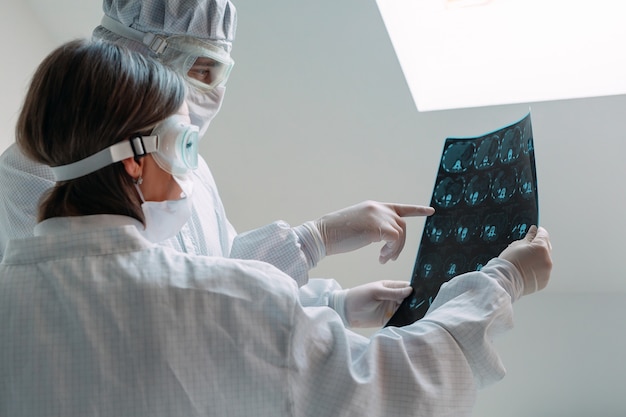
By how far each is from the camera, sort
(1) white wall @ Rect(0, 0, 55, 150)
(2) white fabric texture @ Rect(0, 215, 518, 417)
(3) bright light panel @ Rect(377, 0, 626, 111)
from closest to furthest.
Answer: (2) white fabric texture @ Rect(0, 215, 518, 417) → (3) bright light panel @ Rect(377, 0, 626, 111) → (1) white wall @ Rect(0, 0, 55, 150)

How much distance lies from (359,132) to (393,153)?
0.14m

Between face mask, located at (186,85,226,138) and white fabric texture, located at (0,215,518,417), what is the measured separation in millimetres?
623

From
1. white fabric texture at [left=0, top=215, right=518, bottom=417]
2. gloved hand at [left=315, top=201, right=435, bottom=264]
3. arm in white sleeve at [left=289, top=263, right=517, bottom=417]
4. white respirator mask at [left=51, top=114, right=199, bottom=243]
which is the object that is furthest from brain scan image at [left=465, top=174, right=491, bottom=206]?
white respirator mask at [left=51, top=114, right=199, bottom=243]

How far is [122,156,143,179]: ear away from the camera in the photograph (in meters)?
0.99

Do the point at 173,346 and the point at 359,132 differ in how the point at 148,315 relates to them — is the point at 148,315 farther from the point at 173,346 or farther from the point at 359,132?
the point at 359,132

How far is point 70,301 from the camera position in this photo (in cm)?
89

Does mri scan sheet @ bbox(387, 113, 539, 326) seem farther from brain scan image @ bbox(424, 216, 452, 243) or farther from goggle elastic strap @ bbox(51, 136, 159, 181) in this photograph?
goggle elastic strap @ bbox(51, 136, 159, 181)

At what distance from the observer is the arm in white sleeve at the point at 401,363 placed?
2.99 feet

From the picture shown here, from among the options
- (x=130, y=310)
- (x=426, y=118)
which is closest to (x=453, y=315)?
(x=130, y=310)

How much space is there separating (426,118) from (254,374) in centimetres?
148

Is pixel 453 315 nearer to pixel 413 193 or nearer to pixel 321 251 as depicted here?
pixel 321 251

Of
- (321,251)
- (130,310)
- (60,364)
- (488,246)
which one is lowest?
(60,364)

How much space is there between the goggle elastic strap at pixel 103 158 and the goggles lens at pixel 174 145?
30mm

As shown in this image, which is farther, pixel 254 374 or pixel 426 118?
pixel 426 118
